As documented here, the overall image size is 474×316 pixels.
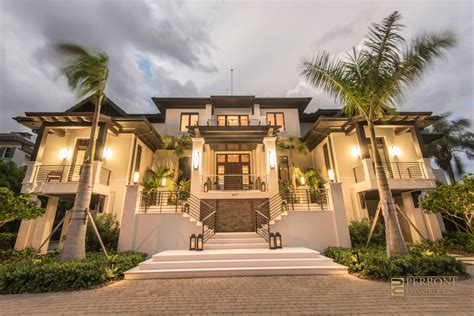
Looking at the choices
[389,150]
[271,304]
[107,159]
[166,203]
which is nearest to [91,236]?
[166,203]

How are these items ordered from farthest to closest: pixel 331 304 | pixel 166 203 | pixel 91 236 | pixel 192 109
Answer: pixel 192 109 → pixel 166 203 → pixel 91 236 → pixel 331 304

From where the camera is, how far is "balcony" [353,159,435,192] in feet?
35.7

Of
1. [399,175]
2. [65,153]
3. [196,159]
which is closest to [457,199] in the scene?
[399,175]

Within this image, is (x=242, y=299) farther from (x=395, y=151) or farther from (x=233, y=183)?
(x=395, y=151)

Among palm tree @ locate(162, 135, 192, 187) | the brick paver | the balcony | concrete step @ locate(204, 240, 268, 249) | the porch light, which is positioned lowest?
the brick paver

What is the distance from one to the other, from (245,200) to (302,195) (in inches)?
141

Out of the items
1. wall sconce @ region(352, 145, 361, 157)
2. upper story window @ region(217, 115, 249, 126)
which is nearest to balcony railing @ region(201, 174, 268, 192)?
upper story window @ region(217, 115, 249, 126)

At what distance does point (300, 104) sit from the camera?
16234 mm

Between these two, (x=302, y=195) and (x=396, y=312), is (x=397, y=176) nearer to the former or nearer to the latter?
(x=302, y=195)

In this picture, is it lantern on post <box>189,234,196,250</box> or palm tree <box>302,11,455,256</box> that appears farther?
lantern on post <box>189,234,196,250</box>

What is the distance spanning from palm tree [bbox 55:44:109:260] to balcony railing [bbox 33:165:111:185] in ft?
15.9

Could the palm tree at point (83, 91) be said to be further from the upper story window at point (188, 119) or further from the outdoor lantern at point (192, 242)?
the upper story window at point (188, 119)

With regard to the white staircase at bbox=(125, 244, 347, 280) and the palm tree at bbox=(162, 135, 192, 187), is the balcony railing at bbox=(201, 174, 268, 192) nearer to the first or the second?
the palm tree at bbox=(162, 135, 192, 187)

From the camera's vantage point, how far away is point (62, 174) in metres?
11.4
